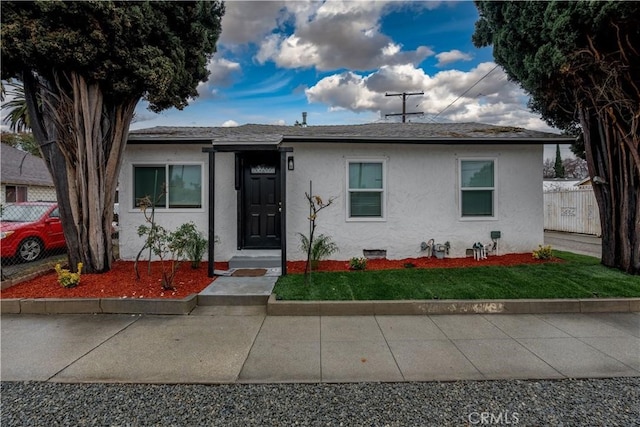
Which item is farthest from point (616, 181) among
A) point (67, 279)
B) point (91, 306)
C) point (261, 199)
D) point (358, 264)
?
point (67, 279)

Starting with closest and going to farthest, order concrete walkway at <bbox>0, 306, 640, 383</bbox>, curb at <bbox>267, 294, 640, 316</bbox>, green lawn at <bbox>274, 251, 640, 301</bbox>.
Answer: concrete walkway at <bbox>0, 306, 640, 383</bbox> → curb at <bbox>267, 294, 640, 316</bbox> → green lawn at <bbox>274, 251, 640, 301</bbox>

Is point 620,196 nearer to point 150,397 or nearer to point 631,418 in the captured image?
point 631,418

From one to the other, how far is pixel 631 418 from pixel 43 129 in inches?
344

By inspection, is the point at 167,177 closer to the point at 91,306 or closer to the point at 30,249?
the point at 91,306

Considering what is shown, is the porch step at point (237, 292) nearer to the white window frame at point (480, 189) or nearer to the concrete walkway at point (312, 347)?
the concrete walkway at point (312, 347)

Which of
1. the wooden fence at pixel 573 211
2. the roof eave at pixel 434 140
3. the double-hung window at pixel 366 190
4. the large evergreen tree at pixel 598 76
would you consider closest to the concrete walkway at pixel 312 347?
the large evergreen tree at pixel 598 76

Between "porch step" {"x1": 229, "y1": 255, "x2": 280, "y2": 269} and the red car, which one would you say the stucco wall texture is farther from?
the red car

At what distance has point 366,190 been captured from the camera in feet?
23.5

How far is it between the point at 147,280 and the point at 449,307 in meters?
5.15

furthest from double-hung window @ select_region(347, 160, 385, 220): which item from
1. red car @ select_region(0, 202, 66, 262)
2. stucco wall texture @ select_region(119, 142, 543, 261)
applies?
red car @ select_region(0, 202, 66, 262)

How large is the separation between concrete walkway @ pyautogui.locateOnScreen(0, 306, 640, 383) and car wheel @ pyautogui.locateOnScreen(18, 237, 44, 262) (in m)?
3.99

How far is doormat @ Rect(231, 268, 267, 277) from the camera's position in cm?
598

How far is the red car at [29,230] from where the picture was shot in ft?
22.6

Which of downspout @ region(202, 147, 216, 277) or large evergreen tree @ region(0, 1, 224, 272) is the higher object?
large evergreen tree @ region(0, 1, 224, 272)
